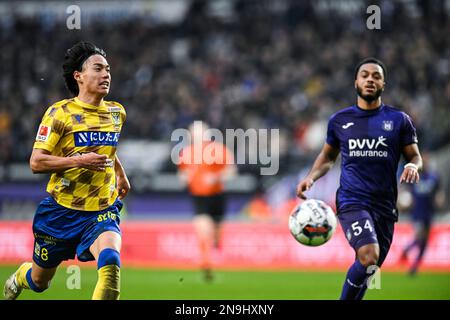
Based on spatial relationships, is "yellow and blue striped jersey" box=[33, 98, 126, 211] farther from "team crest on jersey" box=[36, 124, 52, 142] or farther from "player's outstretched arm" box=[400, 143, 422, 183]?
"player's outstretched arm" box=[400, 143, 422, 183]

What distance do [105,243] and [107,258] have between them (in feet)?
0.58

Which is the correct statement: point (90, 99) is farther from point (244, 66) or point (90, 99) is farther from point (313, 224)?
point (244, 66)

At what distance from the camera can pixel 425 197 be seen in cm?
1593

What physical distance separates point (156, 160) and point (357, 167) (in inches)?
539

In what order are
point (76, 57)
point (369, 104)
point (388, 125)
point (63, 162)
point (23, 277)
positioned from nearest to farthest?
point (63, 162) → point (76, 57) → point (23, 277) → point (388, 125) → point (369, 104)

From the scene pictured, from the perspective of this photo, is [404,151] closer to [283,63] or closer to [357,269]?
[357,269]

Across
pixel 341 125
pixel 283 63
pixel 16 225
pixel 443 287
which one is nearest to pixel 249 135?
pixel 283 63

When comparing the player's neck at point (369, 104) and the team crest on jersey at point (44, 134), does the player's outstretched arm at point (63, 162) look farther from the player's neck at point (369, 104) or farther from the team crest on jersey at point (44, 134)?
the player's neck at point (369, 104)

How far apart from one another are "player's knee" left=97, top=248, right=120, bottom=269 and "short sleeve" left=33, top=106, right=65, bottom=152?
0.95 metres

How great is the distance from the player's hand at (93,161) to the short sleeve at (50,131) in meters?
0.35

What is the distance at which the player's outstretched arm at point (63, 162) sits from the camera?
682 centimetres

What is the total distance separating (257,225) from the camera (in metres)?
17.5

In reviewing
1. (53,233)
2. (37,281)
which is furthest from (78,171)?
(37,281)

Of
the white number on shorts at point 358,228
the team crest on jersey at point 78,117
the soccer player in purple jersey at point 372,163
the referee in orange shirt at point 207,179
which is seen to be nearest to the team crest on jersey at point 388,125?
the soccer player in purple jersey at point 372,163
